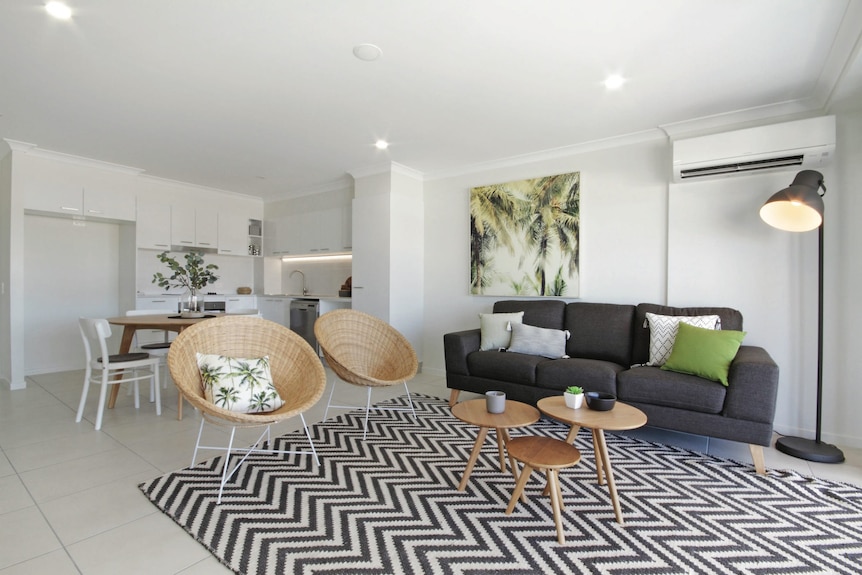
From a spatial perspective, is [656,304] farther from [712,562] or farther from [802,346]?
[712,562]

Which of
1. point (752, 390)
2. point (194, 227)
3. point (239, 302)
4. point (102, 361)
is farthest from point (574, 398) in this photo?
point (194, 227)

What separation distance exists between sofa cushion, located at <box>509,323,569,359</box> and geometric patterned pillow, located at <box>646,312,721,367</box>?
677mm

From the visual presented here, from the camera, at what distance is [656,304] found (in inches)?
141


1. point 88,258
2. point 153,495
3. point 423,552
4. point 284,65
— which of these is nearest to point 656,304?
point 423,552

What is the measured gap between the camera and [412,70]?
2705 mm

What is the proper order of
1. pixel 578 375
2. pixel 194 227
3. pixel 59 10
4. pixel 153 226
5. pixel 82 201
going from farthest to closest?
pixel 194 227 → pixel 153 226 → pixel 82 201 → pixel 578 375 → pixel 59 10

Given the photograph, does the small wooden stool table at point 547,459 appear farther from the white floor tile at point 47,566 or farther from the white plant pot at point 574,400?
the white floor tile at point 47,566

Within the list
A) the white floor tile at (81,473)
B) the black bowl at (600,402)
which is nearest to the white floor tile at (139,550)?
the white floor tile at (81,473)

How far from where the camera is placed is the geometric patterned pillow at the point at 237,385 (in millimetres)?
2406

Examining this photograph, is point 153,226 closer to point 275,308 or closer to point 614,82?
point 275,308

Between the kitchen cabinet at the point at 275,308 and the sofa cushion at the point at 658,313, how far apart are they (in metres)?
4.72

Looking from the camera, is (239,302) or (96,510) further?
(239,302)

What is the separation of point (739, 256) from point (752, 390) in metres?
1.27

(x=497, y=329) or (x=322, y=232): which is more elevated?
(x=322, y=232)
